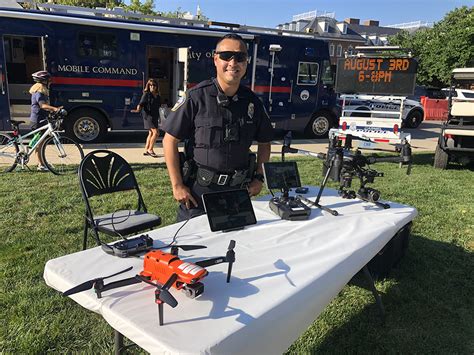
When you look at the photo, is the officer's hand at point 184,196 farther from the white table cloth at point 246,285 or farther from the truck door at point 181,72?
the truck door at point 181,72

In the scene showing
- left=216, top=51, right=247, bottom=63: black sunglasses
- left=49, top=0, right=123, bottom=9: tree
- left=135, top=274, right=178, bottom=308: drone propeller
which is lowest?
left=135, top=274, right=178, bottom=308: drone propeller

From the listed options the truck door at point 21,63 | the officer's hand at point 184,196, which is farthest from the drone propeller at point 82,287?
the truck door at point 21,63

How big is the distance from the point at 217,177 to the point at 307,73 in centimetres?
939

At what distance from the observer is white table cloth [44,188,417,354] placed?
146 cm

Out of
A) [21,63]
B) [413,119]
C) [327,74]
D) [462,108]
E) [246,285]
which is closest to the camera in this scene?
[246,285]

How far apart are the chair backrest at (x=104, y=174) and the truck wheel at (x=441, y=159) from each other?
285 inches

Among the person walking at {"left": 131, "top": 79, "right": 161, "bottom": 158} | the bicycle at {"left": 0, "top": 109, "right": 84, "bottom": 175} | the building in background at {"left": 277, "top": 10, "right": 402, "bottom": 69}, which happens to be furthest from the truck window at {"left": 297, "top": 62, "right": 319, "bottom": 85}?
the building in background at {"left": 277, "top": 10, "right": 402, "bottom": 69}

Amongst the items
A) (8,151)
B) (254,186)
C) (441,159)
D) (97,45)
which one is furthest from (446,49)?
(254,186)

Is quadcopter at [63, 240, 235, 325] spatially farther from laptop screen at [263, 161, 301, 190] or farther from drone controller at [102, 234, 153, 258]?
laptop screen at [263, 161, 301, 190]

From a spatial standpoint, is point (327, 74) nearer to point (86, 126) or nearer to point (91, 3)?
point (86, 126)

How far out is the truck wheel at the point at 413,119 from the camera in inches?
631

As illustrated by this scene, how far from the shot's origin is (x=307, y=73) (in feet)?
37.8

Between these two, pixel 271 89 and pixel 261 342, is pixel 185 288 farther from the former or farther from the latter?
pixel 271 89

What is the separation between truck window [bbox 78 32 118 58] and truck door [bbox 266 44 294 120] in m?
3.94
